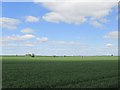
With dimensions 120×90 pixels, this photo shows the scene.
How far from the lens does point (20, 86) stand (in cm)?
1756

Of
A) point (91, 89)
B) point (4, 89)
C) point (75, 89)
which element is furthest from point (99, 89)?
point (4, 89)

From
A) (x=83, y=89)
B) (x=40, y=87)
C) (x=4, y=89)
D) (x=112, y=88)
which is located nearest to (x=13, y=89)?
(x=4, y=89)

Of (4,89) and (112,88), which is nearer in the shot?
(4,89)

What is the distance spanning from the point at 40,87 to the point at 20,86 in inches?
50.1

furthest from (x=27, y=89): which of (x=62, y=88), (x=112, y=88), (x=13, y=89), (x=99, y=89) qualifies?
(x=112, y=88)

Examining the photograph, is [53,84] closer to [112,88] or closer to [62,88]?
[62,88]

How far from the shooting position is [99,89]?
1778 cm

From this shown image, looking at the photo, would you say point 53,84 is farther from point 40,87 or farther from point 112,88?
point 112,88

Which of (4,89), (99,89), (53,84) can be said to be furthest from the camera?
(53,84)

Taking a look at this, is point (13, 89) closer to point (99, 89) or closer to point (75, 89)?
point (75, 89)

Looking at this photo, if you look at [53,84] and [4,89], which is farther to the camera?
[53,84]

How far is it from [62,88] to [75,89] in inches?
31.8

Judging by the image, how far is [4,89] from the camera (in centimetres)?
1655

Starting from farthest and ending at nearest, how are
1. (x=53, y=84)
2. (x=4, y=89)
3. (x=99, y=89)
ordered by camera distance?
1. (x=53, y=84)
2. (x=99, y=89)
3. (x=4, y=89)
